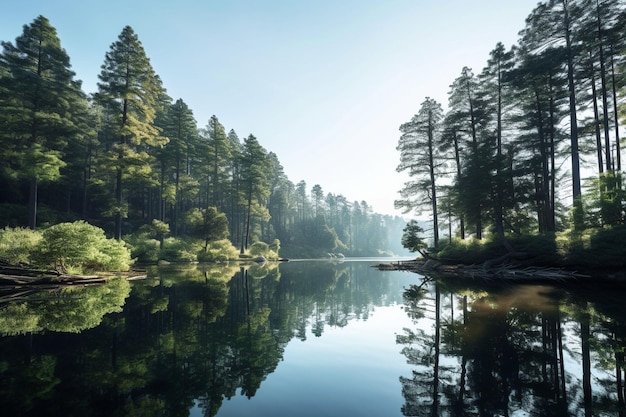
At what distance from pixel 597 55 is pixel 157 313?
31.7m

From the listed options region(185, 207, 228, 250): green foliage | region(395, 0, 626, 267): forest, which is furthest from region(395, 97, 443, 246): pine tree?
region(185, 207, 228, 250): green foliage

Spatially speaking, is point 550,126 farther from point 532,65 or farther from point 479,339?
point 479,339

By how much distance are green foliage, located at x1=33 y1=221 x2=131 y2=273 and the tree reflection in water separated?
1567 cm

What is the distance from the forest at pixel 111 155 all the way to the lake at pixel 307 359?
19579 millimetres

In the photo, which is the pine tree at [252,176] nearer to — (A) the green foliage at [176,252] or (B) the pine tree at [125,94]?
(A) the green foliage at [176,252]

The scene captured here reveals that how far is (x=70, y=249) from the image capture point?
1497 centimetres

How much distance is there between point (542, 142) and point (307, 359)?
27760mm

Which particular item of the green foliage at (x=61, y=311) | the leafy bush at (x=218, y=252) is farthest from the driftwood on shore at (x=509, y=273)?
the leafy bush at (x=218, y=252)

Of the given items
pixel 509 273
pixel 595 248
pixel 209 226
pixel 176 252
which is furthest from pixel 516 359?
pixel 209 226

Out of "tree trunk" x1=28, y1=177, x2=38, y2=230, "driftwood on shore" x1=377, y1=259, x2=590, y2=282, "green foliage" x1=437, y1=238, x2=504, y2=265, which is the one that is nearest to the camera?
"driftwood on shore" x1=377, y1=259, x2=590, y2=282

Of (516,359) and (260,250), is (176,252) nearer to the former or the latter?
(260,250)

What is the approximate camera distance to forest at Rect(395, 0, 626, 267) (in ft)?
62.3

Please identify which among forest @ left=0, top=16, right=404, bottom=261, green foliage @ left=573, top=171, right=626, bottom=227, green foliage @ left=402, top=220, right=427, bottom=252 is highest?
forest @ left=0, top=16, right=404, bottom=261

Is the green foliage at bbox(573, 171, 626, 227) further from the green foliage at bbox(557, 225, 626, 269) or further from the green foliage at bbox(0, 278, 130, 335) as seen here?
the green foliage at bbox(0, 278, 130, 335)
